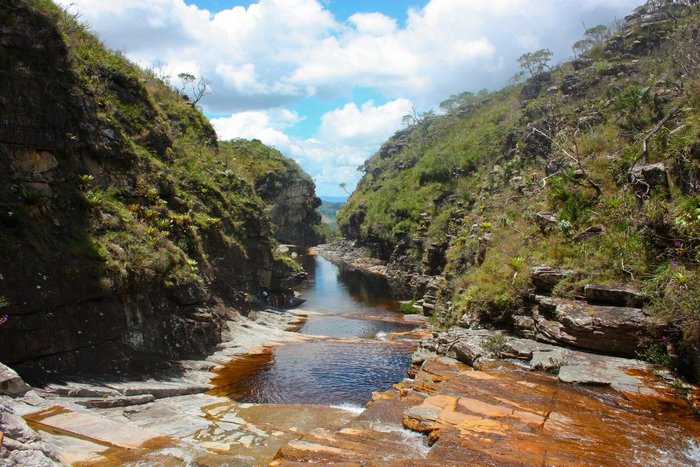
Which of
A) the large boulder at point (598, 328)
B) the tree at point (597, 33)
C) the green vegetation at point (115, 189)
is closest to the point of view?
the large boulder at point (598, 328)

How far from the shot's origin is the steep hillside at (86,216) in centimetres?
1517

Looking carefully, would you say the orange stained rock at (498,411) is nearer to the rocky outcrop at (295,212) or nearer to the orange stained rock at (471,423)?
the orange stained rock at (471,423)

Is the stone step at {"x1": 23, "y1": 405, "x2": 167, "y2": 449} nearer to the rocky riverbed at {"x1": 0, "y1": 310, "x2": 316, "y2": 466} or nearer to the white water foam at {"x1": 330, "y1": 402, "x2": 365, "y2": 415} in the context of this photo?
the rocky riverbed at {"x1": 0, "y1": 310, "x2": 316, "y2": 466}

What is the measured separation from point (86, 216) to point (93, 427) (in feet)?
36.0

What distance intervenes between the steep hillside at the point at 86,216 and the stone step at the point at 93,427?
4.03 metres

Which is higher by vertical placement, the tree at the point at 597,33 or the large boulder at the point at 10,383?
the tree at the point at 597,33

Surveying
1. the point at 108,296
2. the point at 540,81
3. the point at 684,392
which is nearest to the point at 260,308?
the point at 108,296

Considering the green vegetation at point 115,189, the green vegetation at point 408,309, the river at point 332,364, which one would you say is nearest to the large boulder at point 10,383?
the green vegetation at point 115,189

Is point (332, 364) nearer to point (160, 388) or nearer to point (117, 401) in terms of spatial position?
point (160, 388)

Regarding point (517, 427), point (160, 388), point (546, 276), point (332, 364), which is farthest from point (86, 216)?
point (546, 276)

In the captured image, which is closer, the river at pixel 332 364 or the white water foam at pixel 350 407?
the white water foam at pixel 350 407

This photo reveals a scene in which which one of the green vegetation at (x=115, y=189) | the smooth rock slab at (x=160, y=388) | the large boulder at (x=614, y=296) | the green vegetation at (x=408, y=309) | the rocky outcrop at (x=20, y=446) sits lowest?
the green vegetation at (x=408, y=309)

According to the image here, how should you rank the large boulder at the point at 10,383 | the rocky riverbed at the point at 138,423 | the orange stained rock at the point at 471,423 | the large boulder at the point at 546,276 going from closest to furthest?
the rocky riverbed at the point at 138,423 → the orange stained rock at the point at 471,423 → the large boulder at the point at 10,383 → the large boulder at the point at 546,276

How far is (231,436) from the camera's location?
39.3ft
